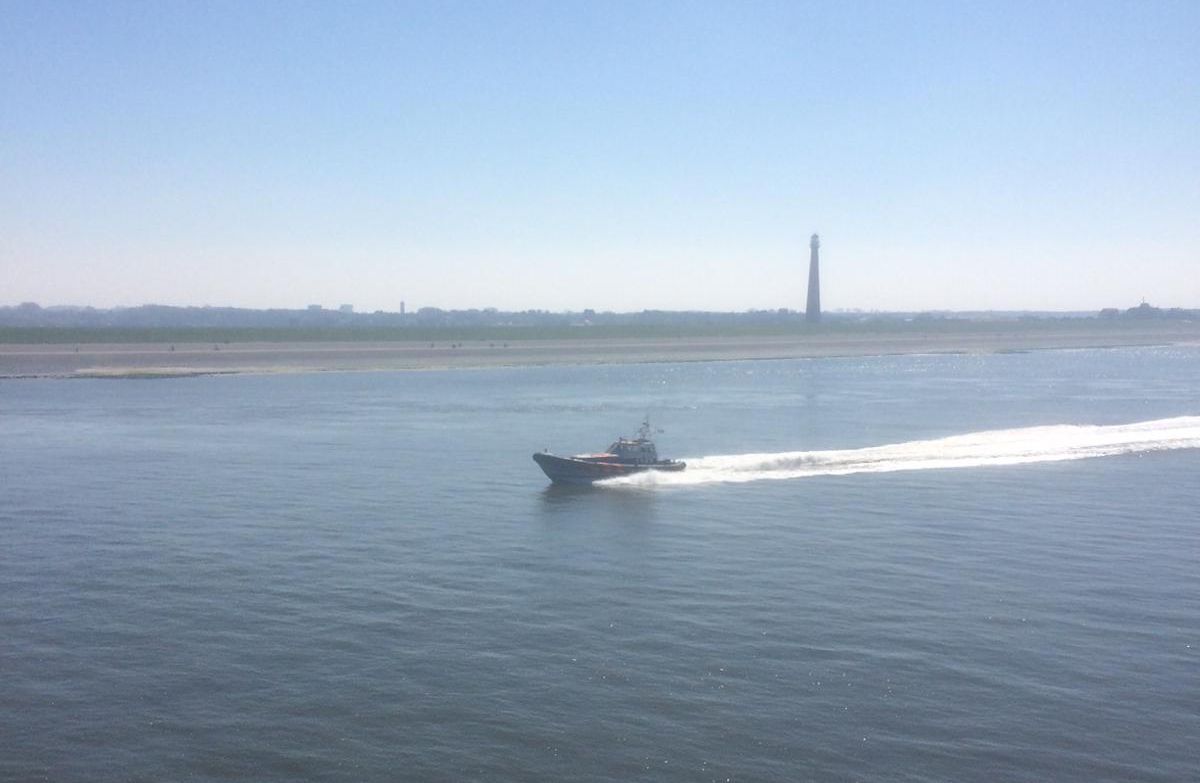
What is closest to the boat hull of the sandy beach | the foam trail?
the foam trail

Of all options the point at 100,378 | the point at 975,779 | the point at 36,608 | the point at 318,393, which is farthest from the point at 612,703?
the point at 100,378

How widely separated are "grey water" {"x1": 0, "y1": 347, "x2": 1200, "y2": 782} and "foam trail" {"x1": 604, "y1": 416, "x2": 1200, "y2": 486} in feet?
1.69

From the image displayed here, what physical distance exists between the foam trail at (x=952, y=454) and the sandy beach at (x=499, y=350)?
223ft

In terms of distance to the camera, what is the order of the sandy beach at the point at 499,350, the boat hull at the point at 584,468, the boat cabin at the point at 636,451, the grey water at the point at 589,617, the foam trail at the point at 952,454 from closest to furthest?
1. the grey water at the point at 589,617
2. the boat hull at the point at 584,468
3. the boat cabin at the point at 636,451
4. the foam trail at the point at 952,454
5. the sandy beach at the point at 499,350

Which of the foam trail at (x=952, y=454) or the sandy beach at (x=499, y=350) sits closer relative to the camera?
the foam trail at (x=952, y=454)

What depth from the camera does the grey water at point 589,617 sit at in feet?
55.0

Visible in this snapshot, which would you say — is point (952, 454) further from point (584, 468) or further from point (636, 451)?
point (584, 468)

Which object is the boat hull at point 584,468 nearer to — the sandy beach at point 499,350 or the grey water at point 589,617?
the grey water at point 589,617

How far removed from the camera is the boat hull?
4006 centimetres

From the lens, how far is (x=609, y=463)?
41.0m

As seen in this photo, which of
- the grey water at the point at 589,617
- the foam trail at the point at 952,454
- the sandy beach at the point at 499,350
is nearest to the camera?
the grey water at the point at 589,617

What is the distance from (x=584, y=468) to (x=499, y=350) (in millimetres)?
90235

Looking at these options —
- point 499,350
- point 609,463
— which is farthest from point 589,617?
point 499,350

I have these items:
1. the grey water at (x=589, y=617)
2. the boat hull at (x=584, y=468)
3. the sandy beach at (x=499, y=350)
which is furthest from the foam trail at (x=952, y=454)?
the sandy beach at (x=499, y=350)
